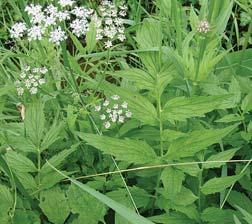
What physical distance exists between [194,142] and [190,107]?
82mm

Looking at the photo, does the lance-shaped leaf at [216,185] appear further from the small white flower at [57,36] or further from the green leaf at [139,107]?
the small white flower at [57,36]

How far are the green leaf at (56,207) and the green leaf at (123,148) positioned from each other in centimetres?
18

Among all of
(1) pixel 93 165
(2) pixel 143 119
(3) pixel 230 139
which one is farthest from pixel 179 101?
(1) pixel 93 165

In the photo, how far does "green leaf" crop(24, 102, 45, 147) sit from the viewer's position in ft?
4.39

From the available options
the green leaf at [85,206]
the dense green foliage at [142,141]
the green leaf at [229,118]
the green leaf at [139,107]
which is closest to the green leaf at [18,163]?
the dense green foliage at [142,141]

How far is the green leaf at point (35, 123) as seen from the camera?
134 centimetres

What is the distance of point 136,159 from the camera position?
1206mm

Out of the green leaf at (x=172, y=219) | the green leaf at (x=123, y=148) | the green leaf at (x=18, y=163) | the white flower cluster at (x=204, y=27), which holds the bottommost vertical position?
the green leaf at (x=172, y=219)

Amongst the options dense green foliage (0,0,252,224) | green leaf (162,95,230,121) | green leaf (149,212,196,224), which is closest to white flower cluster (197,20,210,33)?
dense green foliage (0,0,252,224)

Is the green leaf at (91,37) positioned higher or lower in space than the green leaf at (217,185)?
higher

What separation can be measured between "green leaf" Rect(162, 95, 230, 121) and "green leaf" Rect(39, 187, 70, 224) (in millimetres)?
318

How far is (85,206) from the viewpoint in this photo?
4.03 feet

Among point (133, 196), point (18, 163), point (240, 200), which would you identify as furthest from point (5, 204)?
point (240, 200)

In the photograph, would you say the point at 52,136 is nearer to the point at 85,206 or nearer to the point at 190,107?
the point at 85,206
